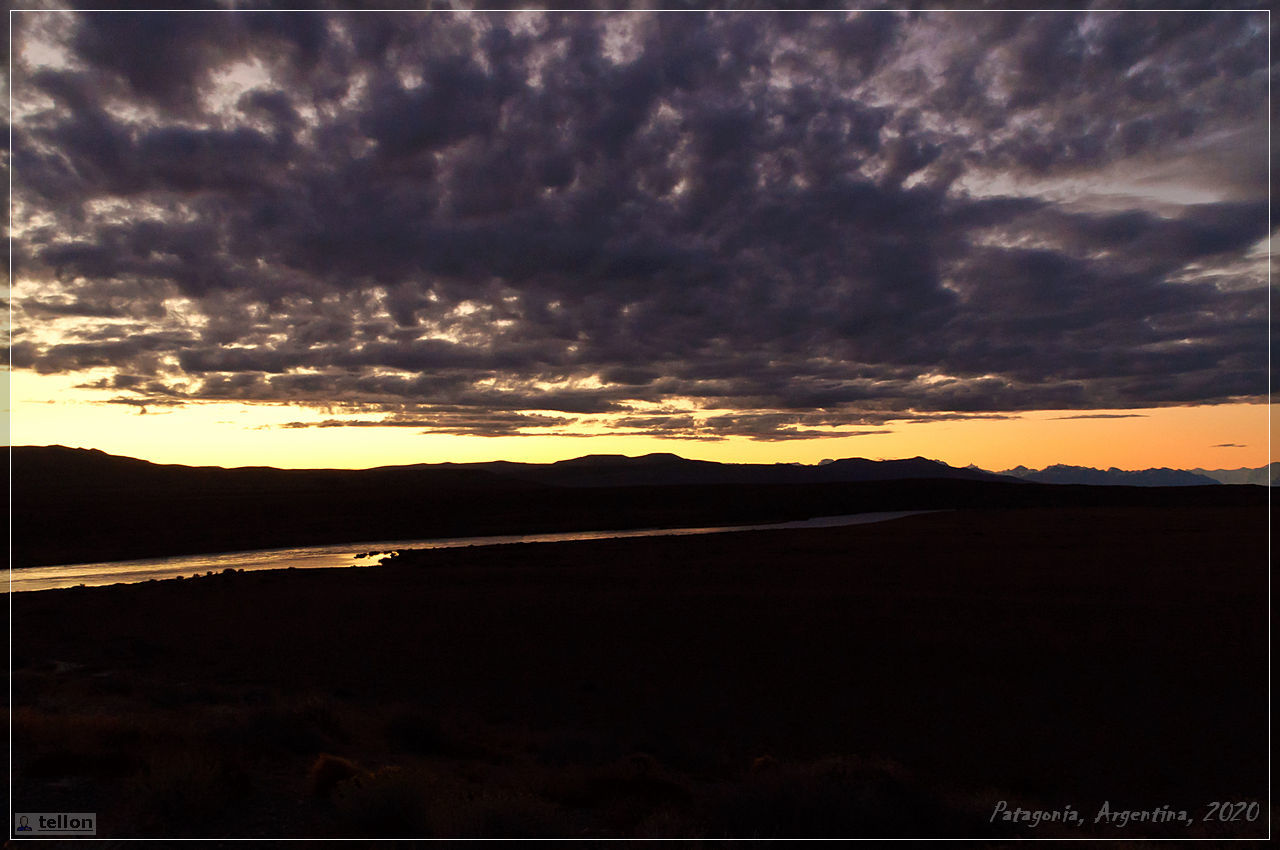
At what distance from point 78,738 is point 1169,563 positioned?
3279 cm

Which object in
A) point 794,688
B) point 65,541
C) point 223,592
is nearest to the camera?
point 794,688

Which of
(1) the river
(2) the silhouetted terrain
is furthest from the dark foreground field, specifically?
(2) the silhouetted terrain

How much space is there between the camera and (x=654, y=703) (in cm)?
1317

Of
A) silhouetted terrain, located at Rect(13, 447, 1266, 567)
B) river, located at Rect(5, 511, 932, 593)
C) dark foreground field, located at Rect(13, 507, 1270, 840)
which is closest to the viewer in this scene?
dark foreground field, located at Rect(13, 507, 1270, 840)

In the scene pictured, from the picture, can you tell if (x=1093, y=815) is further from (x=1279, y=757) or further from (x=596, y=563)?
(x=596, y=563)

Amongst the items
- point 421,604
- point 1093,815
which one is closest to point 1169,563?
point 1093,815

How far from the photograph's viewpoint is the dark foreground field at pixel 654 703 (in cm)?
707

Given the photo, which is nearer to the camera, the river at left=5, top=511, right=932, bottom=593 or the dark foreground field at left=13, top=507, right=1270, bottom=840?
the dark foreground field at left=13, top=507, right=1270, bottom=840

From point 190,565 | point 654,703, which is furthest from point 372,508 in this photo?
point 654,703

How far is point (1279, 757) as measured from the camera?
33.6 ft

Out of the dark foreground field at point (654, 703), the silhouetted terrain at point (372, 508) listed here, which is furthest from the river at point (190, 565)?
the dark foreground field at point (654, 703)

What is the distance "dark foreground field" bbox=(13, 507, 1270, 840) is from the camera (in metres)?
7.07

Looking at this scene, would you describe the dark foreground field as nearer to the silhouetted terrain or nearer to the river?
the river

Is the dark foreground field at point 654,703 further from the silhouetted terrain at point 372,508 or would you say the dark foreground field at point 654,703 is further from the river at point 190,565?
the silhouetted terrain at point 372,508
